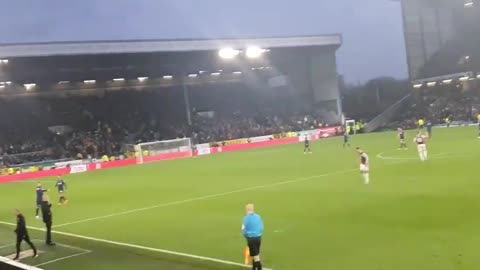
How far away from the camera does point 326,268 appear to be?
13484mm

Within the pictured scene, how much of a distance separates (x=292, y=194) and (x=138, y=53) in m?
40.8

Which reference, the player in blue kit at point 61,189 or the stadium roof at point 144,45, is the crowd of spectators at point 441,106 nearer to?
the stadium roof at point 144,45

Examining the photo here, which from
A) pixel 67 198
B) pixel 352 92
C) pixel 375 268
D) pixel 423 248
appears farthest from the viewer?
pixel 352 92

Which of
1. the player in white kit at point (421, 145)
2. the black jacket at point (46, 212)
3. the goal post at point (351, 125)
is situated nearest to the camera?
the black jacket at point (46, 212)

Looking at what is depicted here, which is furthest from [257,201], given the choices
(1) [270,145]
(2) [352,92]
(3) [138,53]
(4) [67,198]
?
(2) [352,92]

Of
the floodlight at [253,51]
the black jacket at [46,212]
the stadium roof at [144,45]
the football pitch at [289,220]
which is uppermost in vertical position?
the stadium roof at [144,45]

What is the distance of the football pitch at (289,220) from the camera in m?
14.6

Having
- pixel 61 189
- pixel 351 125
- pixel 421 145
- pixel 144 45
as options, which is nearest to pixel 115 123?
pixel 144 45

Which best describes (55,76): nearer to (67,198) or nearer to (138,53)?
(138,53)

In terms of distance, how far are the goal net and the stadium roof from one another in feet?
38.3

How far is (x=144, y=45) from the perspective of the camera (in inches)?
2434

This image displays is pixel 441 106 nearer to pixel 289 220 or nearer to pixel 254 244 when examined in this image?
pixel 289 220

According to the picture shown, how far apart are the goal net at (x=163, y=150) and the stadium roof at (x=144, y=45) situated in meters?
11.7

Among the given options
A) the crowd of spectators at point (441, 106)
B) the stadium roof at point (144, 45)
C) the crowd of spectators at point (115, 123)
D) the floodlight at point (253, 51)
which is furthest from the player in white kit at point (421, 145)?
the crowd of spectators at point (115, 123)
